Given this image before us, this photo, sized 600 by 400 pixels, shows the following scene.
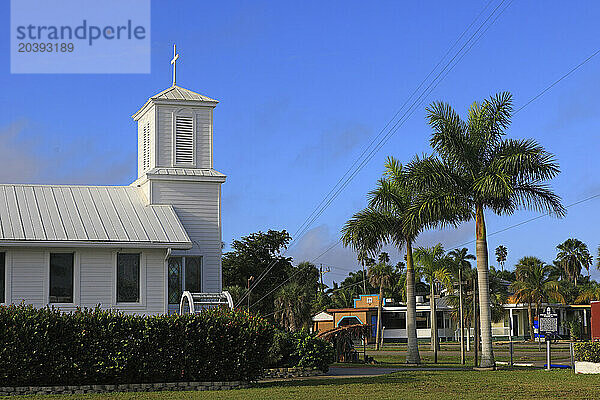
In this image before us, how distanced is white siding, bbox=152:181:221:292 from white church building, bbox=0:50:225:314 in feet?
0.12

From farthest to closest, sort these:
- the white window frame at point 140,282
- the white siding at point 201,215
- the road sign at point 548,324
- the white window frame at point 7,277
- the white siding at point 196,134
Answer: the white siding at point 196,134, the white siding at point 201,215, the road sign at point 548,324, the white window frame at point 140,282, the white window frame at point 7,277

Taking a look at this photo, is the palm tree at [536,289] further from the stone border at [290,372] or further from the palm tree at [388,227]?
the stone border at [290,372]

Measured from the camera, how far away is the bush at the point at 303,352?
26.2 m

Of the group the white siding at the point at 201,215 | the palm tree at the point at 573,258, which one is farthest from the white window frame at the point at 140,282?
the palm tree at the point at 573,258

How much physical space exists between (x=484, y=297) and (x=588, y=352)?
3.93m

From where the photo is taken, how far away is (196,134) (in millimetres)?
30891

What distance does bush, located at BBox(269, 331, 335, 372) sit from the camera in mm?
26188

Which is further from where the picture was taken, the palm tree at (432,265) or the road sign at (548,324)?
the palm tree at (432,265)

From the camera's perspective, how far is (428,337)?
7800 centimetres

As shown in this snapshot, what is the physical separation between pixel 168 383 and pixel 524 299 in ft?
187

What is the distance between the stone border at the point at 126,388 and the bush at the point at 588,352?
1144cm

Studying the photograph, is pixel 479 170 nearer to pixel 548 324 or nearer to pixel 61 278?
pixel 548 324

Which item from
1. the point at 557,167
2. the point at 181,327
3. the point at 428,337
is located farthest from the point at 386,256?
the point at 181,327

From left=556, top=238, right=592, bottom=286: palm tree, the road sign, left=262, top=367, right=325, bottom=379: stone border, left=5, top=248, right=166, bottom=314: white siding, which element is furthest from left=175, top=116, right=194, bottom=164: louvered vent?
left=556, top=238, right=592, bottom=286: palm tree
